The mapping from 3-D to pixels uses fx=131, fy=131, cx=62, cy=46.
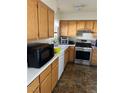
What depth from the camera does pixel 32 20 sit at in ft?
6.51

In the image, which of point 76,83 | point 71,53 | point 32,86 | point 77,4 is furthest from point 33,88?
point 71,53

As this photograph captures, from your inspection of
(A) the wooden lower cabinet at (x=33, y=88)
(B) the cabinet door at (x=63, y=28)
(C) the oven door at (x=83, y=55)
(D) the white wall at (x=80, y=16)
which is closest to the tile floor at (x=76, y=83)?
(C) the oven door at (x=83, y=55)

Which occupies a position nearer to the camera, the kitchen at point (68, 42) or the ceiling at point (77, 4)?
the kitchen at point (68, 42)

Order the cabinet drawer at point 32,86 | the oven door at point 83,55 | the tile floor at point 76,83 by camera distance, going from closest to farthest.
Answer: the cabinet drawer at point 32,86
the tile floor at point 76,83
the oven door at point 83,55

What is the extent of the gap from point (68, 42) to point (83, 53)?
1.10 meters

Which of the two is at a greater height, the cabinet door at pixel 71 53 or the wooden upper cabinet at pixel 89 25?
the wooden upper cabinet at pixel 89 25

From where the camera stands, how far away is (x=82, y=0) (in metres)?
3.86

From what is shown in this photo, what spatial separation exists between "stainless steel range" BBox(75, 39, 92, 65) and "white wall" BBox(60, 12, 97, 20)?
126 cm

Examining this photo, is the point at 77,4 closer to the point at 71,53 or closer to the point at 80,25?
the point at 80,25

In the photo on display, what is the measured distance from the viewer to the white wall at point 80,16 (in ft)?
19.7

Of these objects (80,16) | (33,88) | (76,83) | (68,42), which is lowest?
(76,83)

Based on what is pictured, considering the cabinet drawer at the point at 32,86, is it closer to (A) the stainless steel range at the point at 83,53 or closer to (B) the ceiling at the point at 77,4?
(B) the ceiling at the point at 77,4
